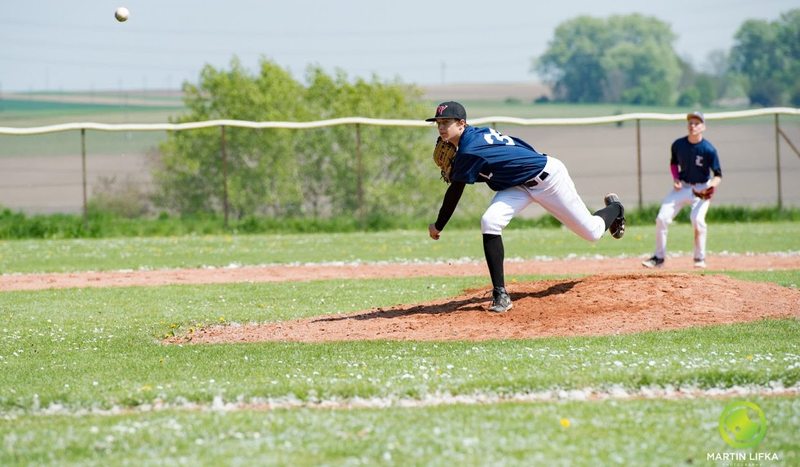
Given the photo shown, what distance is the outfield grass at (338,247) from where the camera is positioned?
18.3 m

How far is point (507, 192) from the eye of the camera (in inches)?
402

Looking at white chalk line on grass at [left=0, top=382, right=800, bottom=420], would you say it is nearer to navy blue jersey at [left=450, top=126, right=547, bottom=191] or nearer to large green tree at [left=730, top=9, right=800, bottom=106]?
navy blue jersey at [left=450, top=126, right=547, bottom=191]

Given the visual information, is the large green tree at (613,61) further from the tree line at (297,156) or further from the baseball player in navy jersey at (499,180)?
the baseball player in navy jersey at (499,180)

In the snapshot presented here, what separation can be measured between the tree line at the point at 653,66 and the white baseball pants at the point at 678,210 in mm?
85504

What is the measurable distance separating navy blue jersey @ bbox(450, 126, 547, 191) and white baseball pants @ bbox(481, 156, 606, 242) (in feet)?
0.38

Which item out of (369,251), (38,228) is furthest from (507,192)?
(38,228)

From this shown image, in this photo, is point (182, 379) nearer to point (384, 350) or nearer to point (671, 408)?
point (384, 350)

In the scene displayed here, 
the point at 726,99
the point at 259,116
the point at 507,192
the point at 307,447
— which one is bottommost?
the point at 307,447

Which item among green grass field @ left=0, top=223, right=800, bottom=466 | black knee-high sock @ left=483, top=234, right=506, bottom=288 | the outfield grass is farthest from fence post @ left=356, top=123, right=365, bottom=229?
black knee-high sock @ left=483, top=234, right=506, bottom=288

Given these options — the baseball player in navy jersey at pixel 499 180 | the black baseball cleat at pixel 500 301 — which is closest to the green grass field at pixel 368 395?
the black baseball cleat at pixel 500 301

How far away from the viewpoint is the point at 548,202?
10219 millimetres

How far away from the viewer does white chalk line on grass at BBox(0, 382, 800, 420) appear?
6957 mm

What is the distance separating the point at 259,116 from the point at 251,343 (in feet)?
75.3

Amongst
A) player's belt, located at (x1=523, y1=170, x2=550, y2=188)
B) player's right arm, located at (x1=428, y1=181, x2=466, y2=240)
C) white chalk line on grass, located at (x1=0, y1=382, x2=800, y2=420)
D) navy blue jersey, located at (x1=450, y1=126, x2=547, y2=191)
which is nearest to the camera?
white chalk line on grass, located at (x1=0, y1=382, x2=800, y2=420)
